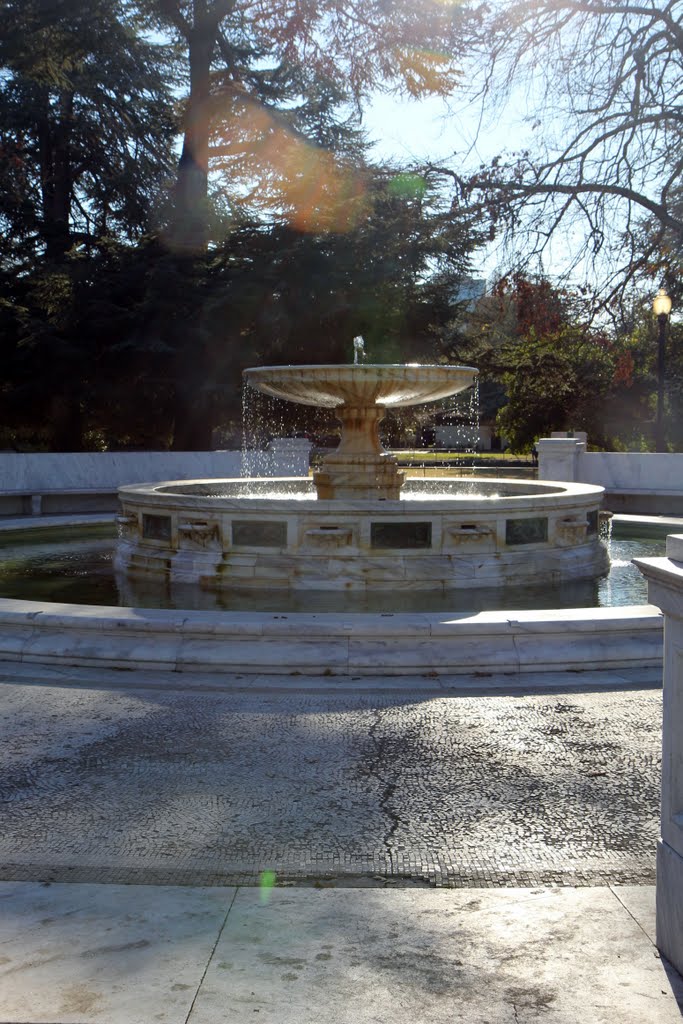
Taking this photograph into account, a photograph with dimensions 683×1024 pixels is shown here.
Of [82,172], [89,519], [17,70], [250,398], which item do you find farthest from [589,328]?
[82,172]

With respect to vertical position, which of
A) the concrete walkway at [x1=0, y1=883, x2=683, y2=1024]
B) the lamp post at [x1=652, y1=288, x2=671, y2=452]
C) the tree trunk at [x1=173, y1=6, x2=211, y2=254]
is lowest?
the concrete walkway at [x1=0, y1=883, x2=683, y2=1024]

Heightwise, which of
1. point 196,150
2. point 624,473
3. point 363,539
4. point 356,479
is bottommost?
point 363,539

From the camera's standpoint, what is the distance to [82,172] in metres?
34.2

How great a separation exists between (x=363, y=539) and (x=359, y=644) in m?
2.97

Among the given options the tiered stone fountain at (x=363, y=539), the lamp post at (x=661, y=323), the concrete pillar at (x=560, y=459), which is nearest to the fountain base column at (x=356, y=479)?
the tiered stone fountain at (x=363, y=539)

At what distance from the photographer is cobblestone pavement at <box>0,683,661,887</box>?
12.7 ft

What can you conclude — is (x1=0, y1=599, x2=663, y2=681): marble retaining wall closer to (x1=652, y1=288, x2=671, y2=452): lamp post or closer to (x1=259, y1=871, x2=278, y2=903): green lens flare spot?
(x1=259, y1=871, x2=278, y2=903): green lens flare spot

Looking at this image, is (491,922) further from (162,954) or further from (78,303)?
(78,303)

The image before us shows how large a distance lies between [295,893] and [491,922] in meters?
0.73

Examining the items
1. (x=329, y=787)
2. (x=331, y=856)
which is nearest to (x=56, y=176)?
(x=329, y=787)

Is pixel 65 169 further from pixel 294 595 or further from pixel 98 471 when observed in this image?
pixel 294 595

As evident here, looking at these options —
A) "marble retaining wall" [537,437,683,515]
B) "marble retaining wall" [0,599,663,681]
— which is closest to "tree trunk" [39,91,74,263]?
"marble retaining wall" [537,437,683,515]

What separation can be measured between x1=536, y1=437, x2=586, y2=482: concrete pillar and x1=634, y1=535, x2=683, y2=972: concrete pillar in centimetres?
1734

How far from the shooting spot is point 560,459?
2044 centimetres
